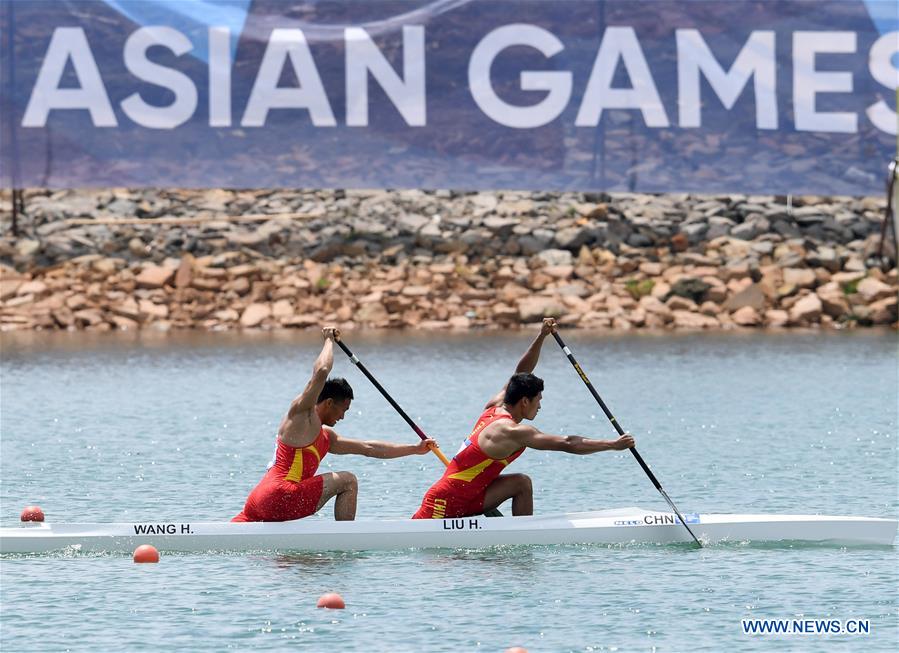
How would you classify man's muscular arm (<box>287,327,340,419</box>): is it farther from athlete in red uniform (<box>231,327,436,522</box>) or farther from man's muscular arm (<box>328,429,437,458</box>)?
man's muscular arm (<box>328,429,437,458</box>)

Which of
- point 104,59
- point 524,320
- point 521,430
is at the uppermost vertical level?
point 104,59

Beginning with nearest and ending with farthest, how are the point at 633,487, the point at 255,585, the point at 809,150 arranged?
the point at 255,585 → the point at 633,487 → the point at 809,150

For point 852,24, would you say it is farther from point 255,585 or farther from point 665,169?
point 255,585

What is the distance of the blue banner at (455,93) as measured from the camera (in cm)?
3272

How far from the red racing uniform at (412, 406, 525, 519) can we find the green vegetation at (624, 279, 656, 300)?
2442 centimetres

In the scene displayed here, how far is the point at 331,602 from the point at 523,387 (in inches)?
112

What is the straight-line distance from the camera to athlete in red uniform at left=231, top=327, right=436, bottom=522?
1577 centimetres

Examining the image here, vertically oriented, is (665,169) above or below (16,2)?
below

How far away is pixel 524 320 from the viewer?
39.6 m

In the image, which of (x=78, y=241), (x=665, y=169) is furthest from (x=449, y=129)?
(x=78, y=241)

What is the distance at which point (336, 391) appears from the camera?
15.8 metres

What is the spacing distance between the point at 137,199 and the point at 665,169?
16.5m

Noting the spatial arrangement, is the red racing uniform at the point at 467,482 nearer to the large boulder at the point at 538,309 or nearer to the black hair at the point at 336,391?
the black hair at the point at 336,391

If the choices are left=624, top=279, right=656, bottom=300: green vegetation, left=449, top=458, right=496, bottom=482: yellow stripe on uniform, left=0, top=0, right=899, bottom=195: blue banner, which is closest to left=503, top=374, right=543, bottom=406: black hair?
left=449, top=458, right=496, bottom=482: yellow stripe on uniform
